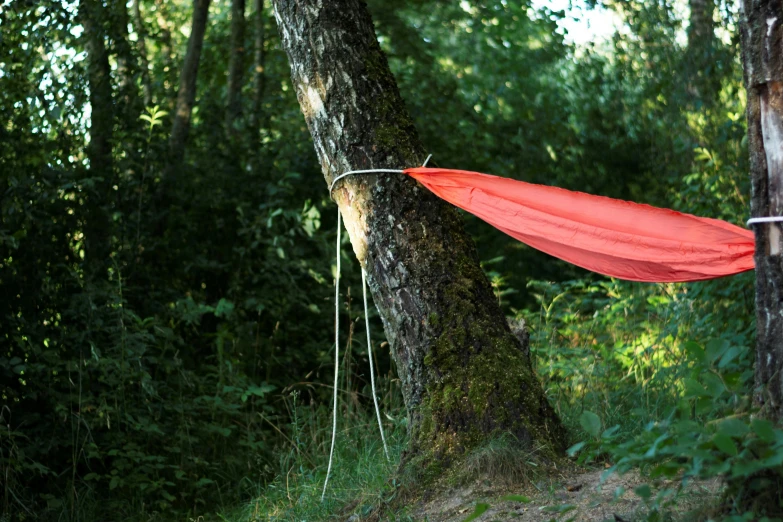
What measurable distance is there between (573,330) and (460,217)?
2.64m

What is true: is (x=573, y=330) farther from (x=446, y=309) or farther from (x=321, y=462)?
(x=446, y=309)

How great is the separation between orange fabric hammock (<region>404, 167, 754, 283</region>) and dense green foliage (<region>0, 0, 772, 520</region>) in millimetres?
356

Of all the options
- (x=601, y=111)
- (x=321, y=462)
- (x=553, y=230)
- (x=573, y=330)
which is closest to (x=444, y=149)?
(x=601, y=111)

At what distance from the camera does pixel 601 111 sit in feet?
30.3

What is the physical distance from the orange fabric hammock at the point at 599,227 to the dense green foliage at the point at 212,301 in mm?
356

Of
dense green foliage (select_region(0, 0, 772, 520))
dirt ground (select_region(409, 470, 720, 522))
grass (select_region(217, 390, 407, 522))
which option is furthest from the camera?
dense green foliage (select_region(0, 0, 772, 520))

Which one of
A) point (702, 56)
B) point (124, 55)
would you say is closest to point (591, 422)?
point (702, 56)

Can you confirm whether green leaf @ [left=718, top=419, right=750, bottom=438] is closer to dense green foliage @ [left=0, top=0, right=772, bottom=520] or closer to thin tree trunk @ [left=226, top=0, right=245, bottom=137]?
dense green foliage @ [left=0, top=0, right=772, bottom=520]

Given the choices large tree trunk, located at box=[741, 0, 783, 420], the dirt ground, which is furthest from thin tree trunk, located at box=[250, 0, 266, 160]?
large tree trunk, located at box=[741, 0, 783, 420]

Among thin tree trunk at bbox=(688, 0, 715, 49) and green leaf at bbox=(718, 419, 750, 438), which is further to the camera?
thin tree trunk at bbox=(688, 0, 715, 49)

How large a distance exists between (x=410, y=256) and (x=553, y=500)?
96 centimetres

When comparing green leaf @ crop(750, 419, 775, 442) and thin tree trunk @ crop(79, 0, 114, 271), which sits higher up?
thin tree trunk @ crop(79, 0, 114, 271)

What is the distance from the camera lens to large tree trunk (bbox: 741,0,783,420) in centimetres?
224

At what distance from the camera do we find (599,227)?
320cm
